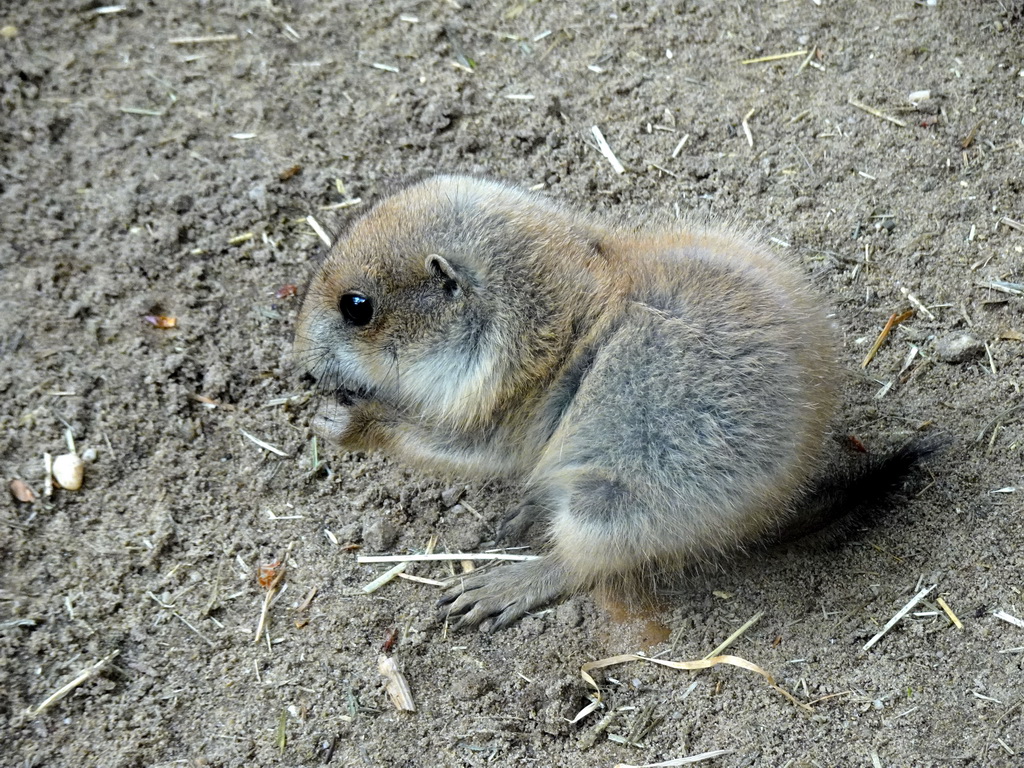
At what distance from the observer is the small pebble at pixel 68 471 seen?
12.2 feet

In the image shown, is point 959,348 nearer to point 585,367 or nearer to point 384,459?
point 585,367

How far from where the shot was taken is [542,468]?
3336mm

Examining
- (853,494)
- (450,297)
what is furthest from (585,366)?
(853,494)

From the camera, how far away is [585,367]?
3186 mm

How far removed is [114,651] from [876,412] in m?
2.99

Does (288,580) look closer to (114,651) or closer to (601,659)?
(114,651)

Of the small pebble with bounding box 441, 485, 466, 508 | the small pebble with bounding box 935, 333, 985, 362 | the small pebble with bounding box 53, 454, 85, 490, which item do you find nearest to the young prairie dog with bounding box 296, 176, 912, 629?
the small pebble with bounding box 441, 485, 466, 508

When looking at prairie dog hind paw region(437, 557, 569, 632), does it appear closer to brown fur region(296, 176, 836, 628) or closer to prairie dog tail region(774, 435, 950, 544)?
brown fur region(296, 176, 836, 628)

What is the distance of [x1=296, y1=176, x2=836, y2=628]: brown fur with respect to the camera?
3047mm

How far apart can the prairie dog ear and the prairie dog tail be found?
1425mm

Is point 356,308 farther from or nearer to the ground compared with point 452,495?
farther from the ground

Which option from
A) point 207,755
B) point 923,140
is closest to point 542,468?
point 207,755

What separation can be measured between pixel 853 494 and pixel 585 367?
1.10m

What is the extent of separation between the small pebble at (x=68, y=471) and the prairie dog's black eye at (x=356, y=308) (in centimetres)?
131
